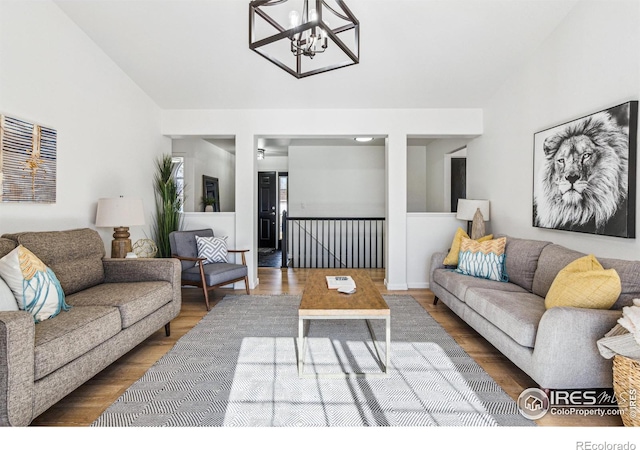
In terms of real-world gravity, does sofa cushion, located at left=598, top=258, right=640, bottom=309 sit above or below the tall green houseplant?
below

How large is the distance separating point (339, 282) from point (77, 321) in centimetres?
177

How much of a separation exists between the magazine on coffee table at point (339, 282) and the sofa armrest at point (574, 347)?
4.28 feet

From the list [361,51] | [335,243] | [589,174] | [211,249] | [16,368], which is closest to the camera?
[16,368]

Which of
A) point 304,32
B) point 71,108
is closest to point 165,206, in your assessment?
point 71,108

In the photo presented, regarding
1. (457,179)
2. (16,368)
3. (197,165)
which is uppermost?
(197,165)

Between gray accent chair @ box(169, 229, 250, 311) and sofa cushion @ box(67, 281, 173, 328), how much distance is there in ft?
2.87

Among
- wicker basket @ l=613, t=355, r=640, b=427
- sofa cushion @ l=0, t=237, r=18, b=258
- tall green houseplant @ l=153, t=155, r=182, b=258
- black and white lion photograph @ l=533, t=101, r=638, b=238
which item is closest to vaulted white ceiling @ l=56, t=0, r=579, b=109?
tall green houseplant @ l=153, t=155, r=182, b=258

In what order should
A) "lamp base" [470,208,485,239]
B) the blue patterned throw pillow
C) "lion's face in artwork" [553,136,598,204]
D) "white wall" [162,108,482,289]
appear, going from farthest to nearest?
"white wall" [162,108,482,289], "lamp base" [470,208,485,239], the blue patterned throw pillow, "lion's face in artwork" [553,136,598,204]

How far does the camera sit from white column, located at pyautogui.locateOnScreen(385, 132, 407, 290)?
473 centimetres

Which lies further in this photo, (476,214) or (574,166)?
(476,214)

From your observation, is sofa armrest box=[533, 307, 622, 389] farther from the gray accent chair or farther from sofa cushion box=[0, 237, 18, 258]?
sofa cushion box=[0, 237, 18, 258]

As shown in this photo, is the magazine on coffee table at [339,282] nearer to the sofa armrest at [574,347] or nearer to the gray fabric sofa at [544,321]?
the gray fabric sofa at [544,321]

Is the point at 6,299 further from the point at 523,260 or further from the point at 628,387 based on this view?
the point at 523,260

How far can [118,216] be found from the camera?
3164mm
